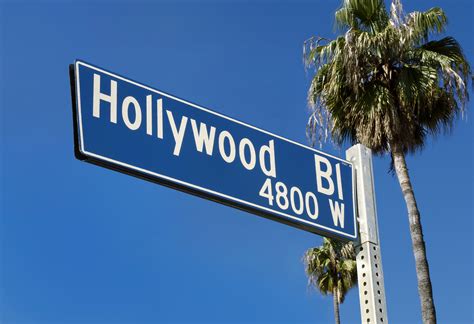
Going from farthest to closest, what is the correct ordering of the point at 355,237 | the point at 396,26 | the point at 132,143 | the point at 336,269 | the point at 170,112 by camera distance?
the point at 336,269
the point at 396,26
the point at 355,237
the point at 170,112
the point at 132,143

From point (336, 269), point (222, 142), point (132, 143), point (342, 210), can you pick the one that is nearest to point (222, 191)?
point (222, 142)

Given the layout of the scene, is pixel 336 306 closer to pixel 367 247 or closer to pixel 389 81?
pixel 389 81

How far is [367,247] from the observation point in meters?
3.30

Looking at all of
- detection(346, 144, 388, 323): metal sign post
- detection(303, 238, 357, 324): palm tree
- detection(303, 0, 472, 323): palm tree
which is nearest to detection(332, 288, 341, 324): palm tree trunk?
detection(303, 238, 357, 324): palm tree

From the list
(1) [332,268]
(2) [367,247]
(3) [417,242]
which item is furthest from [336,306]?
(2) [367,247]

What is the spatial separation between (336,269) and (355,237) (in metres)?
23.1

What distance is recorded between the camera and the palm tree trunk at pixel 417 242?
11.4m

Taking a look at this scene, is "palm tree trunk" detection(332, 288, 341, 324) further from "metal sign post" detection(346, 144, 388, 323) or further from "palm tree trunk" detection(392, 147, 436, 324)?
"metal sign post" detection(346, 144, 388, 323)

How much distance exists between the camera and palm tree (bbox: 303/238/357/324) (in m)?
25.7

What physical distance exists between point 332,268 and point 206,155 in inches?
928

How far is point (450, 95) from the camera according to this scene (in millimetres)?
12820

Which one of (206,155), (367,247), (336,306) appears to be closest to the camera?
(206,155)

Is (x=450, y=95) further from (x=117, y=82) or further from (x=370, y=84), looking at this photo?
(x=117, y=82)

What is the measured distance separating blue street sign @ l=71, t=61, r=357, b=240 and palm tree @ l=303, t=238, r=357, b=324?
74.0 feet
